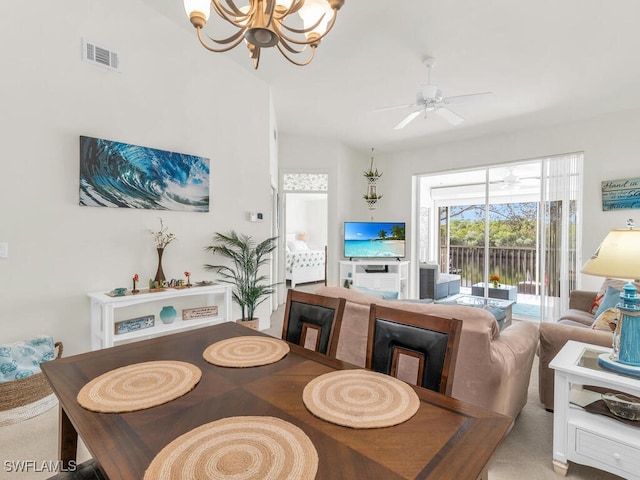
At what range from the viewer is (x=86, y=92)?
2.63m

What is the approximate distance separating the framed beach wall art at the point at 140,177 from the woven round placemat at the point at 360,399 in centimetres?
254

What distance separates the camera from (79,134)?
261 centimetres

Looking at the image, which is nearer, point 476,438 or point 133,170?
point 476,438

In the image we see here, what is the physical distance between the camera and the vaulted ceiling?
101 inches

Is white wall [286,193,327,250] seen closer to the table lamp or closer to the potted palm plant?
the potted palm plant

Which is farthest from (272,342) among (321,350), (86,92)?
(86,92)

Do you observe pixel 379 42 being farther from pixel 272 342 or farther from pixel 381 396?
pixel 381 396

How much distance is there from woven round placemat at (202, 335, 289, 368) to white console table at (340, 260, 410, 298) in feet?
13.9

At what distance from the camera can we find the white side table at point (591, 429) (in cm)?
154

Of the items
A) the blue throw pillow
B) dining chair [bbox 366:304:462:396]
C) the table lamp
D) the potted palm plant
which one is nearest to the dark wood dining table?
dining chair [bbox 366:304:462:396]

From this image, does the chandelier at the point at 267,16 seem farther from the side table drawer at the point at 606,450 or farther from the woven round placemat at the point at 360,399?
the side table drawer at the point at 606,450

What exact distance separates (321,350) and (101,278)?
7.20ft

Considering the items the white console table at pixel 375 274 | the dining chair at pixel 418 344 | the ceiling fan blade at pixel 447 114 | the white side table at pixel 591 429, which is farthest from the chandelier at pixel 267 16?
the white console table at pixel 375 274

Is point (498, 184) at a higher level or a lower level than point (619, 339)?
higher
